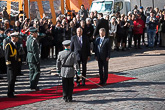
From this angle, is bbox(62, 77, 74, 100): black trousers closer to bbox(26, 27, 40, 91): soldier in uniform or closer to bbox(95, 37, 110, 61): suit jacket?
bbox(26, 27, 40, 91): soldier in uniform

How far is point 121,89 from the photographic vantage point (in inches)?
434

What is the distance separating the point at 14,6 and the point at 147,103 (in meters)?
14.8

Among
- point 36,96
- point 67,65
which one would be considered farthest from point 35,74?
point 67,65

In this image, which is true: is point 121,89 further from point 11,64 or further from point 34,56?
point 11,64

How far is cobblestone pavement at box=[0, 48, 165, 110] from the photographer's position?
917cm

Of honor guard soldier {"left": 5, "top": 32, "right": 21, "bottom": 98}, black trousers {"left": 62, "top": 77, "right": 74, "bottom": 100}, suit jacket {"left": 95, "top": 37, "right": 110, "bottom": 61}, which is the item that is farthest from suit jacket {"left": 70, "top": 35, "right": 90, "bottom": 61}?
honor guard soldier {"left": 5, "top": 32, "right": 21, "bottom": 98}

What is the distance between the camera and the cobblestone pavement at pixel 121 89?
30.1 ft

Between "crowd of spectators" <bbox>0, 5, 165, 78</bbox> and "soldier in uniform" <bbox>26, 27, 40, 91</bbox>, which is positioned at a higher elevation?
"crowd of spectators" <bbox>0, 5, 165, 78</bbox>

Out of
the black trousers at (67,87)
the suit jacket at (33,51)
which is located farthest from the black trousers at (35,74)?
the black trousers at (67,87)

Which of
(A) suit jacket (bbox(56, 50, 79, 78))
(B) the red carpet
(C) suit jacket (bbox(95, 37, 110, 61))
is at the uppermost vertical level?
(C) suit jacket (bbox(95, 37, 110, 61))

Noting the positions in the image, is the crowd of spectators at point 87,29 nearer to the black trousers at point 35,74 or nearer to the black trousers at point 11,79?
the black trousers at point 35,74

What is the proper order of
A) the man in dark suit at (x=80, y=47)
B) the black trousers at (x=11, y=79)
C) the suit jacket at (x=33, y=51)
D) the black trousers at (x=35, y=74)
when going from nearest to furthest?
the black trousers at (x=11, y=79) → the suit jacket at (x=33, y=51) → the black trousers at (x=35, y=74) → the man in dark suit at (x=80, y=47)

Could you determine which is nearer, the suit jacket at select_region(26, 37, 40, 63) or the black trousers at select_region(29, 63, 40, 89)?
the suit jacket at select_region(26, 37, 40, 63)

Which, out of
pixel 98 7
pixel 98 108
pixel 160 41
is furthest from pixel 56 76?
pixel 98 7
